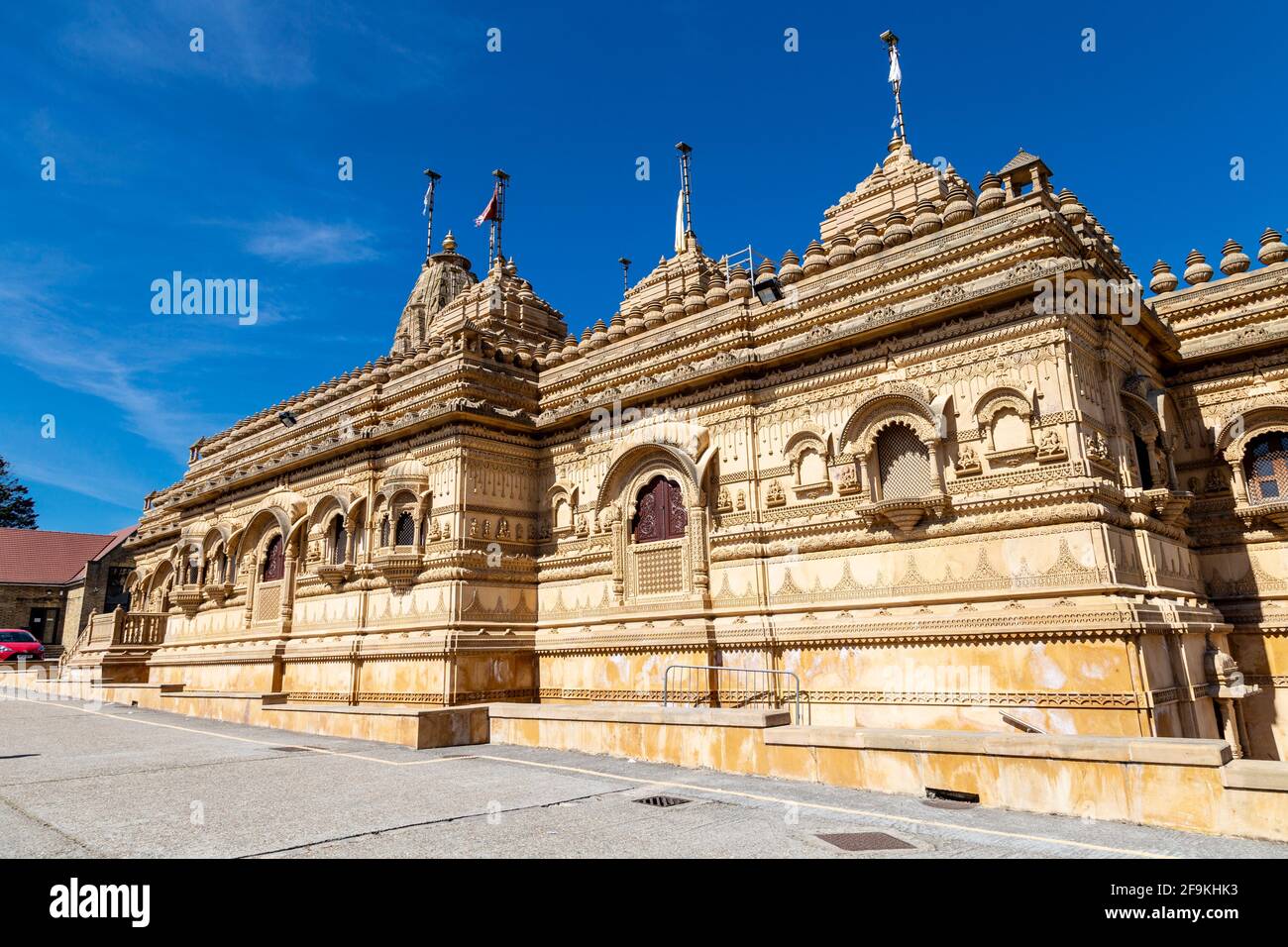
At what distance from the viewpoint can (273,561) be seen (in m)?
24.7

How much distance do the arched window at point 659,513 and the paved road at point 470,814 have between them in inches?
221

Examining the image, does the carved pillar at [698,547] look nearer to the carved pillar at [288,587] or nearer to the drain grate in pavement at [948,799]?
the drain grate in pavement at [948,799]

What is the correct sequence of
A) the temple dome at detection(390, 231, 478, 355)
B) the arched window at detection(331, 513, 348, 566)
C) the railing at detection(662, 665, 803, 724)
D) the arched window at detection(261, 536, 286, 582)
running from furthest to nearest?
the temple dome at detection(390, 231, 478, 355)
the arched window at detection(261, 536, 286, 582)
the arched window at detection(331, 513, 348, 566)
the railing at detection(662, 665, 803, 724)

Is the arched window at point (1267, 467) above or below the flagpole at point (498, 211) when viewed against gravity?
below

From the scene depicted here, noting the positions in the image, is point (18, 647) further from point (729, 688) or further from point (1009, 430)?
point (1009, 430)

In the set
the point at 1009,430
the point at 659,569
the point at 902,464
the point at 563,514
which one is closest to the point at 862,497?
the point at 902,464

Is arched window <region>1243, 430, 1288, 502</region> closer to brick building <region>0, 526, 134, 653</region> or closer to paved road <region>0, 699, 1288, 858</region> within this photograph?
paved road <region>0, 699, 1288, 858</region>

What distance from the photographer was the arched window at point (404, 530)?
19.9 metres

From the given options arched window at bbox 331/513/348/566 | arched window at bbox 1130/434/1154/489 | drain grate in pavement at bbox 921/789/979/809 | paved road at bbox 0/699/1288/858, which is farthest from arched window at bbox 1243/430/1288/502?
arched window at bbox 331/513/348/566

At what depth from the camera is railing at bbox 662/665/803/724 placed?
14.9 m

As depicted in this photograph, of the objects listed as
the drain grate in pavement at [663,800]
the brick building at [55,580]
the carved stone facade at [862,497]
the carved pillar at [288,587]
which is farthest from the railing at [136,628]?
the drain grate in pavement at [663,800]

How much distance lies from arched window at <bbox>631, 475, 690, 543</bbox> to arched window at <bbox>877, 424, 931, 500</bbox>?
438 centimetres
